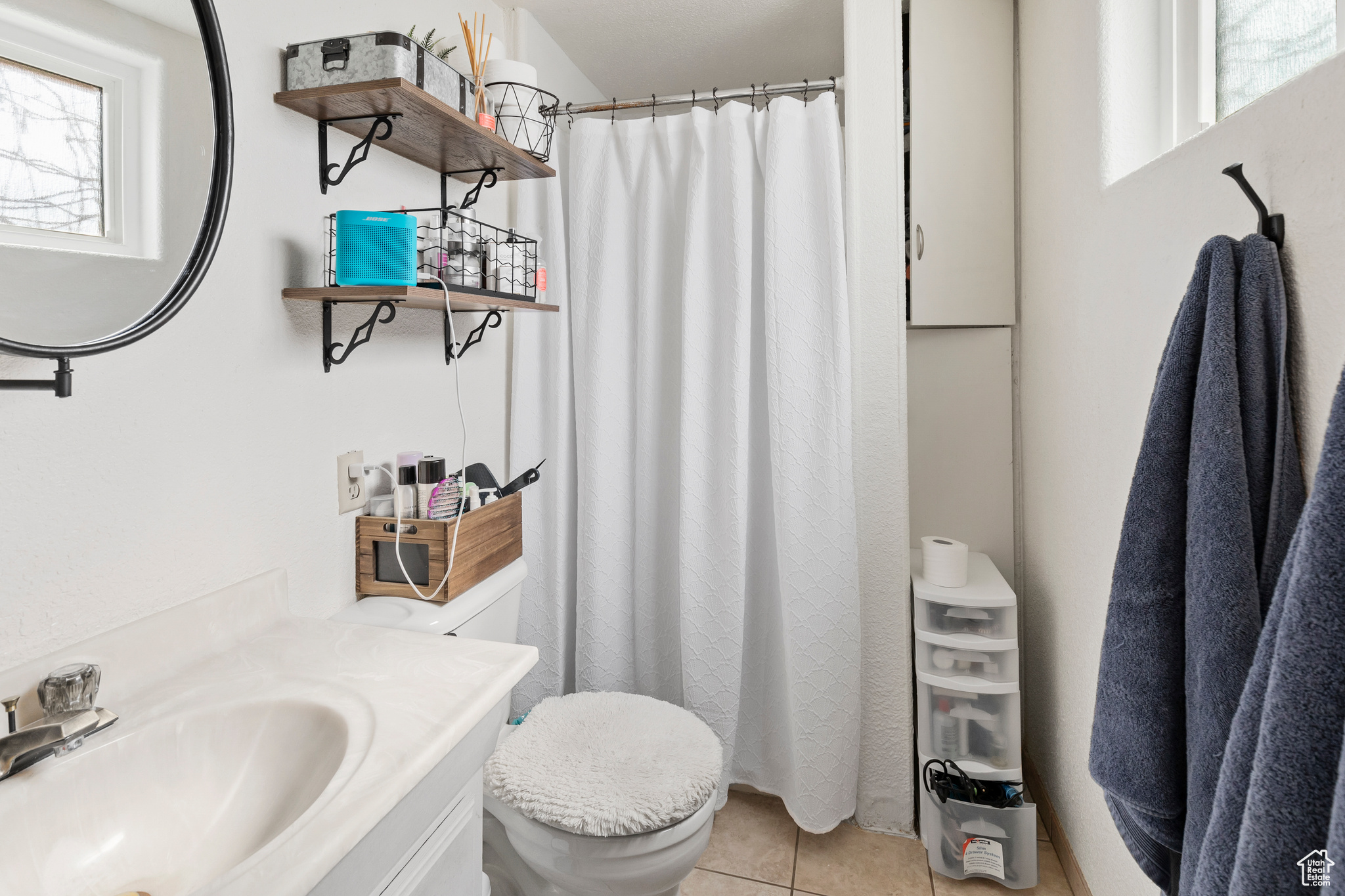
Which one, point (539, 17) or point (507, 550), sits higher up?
point (539, 17)

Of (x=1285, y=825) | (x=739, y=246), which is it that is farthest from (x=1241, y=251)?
(x=739, y=246)

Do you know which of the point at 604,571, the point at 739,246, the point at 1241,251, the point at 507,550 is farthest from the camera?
the point at 604,571

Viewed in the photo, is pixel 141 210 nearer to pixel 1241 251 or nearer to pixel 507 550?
pixel 507 550

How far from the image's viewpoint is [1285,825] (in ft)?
1.70

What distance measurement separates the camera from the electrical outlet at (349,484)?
1290mm

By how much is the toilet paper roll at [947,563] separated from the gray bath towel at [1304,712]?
1.17 m

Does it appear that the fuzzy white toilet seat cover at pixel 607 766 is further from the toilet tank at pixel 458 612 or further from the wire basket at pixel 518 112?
the wire basket at pixel 518 112

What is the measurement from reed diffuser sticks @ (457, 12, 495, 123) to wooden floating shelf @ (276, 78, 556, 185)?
8cm

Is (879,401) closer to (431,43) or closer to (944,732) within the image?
(944,732)

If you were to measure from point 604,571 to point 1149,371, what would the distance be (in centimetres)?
133

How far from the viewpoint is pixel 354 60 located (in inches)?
43.8

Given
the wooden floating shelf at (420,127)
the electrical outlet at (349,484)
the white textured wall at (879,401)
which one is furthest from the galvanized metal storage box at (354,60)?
the white textured wall at (879,401)

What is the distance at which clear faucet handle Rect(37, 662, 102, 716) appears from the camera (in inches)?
29.2

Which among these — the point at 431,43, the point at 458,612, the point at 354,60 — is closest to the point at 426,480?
the point at 458,612
